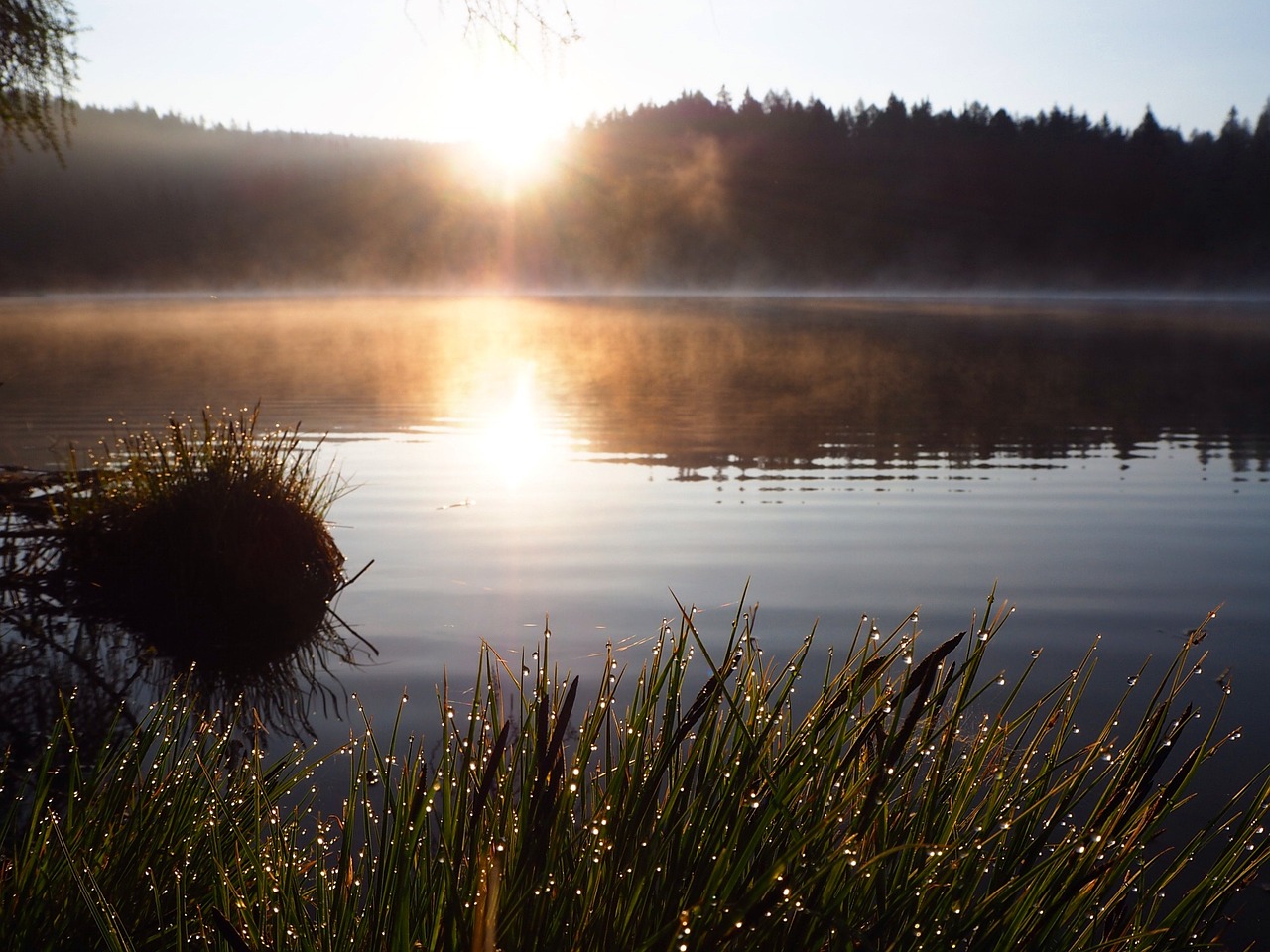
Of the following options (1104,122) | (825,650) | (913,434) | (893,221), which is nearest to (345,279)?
(893,221)

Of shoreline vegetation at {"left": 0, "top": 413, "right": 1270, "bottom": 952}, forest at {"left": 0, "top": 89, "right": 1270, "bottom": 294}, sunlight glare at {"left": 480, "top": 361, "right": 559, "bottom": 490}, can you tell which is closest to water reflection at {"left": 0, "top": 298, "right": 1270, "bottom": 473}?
sunlight glare at {"left": 480, "top": 361, "right": 559, "bottom": 490}

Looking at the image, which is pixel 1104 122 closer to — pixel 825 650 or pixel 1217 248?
pixel 1217 248

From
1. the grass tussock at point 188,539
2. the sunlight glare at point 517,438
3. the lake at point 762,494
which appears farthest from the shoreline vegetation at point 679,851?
the sunlight glare at point 517,438

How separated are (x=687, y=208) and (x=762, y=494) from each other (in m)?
139

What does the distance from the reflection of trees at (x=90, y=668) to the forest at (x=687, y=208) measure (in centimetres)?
12580

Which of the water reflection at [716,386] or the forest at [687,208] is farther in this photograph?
the forest at [687,208]

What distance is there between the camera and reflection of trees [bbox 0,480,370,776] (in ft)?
14.8

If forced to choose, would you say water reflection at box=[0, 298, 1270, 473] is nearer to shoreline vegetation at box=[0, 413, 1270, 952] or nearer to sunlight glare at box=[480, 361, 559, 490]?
sunlight glare at box=[480, 361, 559, 490]

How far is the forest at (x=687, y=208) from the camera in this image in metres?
125

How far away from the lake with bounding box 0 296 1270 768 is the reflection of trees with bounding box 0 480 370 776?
199 millimetres

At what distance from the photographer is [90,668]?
507 centimetres

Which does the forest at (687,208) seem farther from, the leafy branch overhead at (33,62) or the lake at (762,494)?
the leafy branch overhead at (33,62)

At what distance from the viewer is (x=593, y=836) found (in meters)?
1.73

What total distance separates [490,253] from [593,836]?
524 ft
